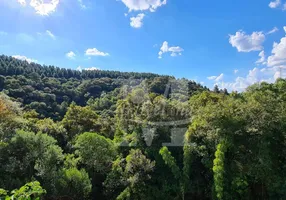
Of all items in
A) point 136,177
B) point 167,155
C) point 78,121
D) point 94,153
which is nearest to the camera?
point 136,177

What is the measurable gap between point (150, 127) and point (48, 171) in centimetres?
Answer: 630

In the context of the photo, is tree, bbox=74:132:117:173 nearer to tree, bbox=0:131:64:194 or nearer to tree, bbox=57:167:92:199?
tree, bbox=57:167:92:199

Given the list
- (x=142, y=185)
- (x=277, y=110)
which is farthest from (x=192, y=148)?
(x=277, y=110)

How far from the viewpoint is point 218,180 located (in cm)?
1309

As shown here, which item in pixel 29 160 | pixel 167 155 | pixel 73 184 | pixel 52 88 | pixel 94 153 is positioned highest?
pixel 52 88

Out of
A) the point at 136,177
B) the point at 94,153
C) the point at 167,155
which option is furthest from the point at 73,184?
the point at 167,155

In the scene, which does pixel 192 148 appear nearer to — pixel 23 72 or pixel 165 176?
pixel 165 176

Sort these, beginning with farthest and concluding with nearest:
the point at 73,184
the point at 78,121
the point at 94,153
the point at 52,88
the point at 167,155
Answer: the point at 52,88 → the point at 78,121 → the point at 94,153 → the point at 167,155 → the point at 73,184

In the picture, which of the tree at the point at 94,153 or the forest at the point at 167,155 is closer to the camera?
the forest at the point at 167,155

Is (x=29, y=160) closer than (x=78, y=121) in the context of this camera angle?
Yes

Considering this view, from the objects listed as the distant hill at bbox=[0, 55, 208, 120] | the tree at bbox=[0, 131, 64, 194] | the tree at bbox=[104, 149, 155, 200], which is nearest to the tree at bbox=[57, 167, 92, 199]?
the tree at bbox=[0, 131, 64, 194]

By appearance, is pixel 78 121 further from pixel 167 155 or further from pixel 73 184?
pixel 167 155

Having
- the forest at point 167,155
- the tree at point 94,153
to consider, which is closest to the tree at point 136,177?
the forest at point 167,155

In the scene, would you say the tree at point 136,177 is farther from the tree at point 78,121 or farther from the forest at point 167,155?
the tree at point 78,121
